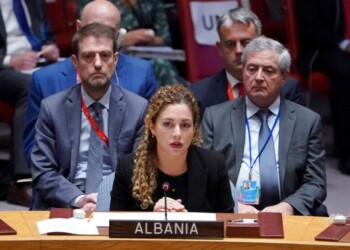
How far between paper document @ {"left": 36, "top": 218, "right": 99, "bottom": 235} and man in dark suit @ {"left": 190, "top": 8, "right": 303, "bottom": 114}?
1908 mm

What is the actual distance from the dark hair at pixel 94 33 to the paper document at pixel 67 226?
1432 mm

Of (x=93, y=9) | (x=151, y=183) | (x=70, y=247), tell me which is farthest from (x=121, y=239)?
(x=93, y=9)

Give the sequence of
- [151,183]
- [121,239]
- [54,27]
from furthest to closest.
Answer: [54,27] → [151,183] → [121,239]

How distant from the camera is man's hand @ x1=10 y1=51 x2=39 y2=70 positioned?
7.94 m

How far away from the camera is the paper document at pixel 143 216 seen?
489 cm

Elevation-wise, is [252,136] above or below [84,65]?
below

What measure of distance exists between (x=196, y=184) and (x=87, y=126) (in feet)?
3.26

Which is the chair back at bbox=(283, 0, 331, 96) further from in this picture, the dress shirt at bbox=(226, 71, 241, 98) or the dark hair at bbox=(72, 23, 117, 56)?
the dark hair at bbox=(72, 23, 117, 56)

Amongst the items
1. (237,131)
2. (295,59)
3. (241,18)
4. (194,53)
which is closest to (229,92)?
(241,18)

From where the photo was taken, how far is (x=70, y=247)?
4691 mm

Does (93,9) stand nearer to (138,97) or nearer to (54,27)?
(138,97)

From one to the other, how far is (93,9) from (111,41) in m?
0.69

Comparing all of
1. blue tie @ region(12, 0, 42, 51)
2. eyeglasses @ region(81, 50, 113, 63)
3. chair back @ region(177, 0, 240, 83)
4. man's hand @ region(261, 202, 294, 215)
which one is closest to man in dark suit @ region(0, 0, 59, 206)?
blue tie @ region(12, 0, 42, 51)

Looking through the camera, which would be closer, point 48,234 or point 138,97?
point 48,234
